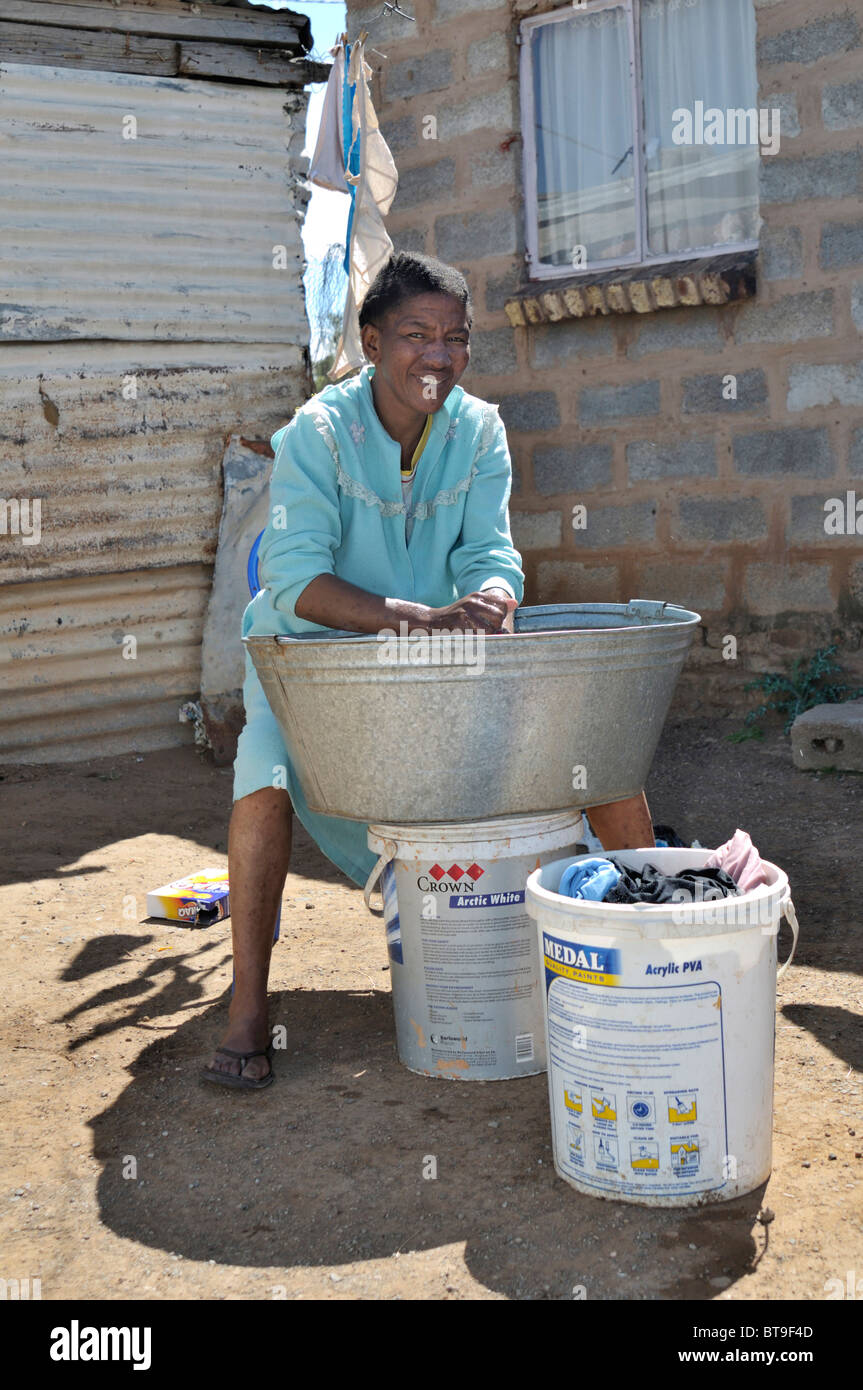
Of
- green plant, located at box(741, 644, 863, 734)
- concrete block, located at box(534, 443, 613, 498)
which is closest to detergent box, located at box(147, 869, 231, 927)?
green plant, located at box(741, 644, 863, 734)

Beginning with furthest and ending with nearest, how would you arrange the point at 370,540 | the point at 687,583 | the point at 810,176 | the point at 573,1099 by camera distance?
the point at 687,583
the point at 810,176
the point at 370,540
the point at 573,1099

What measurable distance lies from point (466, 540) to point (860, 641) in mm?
2638

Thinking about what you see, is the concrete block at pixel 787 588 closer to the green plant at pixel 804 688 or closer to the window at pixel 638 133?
the green plant at pixel 804 688

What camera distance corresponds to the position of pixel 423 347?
2814mm

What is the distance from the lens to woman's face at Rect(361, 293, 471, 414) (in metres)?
2.79

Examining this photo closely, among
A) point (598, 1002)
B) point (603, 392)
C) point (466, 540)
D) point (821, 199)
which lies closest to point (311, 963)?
point (466, 540)

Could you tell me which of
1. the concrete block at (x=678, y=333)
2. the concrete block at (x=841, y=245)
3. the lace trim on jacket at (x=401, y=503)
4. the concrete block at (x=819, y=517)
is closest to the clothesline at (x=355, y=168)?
the concrete block at (x=678, y=333)

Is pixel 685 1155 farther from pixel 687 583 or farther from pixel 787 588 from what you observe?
pixel 687 583

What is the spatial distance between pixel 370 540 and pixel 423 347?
434 mm

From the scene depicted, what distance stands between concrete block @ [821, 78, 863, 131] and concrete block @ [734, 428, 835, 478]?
113 centimetres

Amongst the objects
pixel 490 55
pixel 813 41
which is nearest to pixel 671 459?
pixel 813 41

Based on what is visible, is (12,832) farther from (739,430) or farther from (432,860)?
(739,430)

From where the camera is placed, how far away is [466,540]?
9.93 feet

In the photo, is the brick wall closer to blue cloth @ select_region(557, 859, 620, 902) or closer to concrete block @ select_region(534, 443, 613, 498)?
concrete block @ select_region(534, 443, 613, 498)
